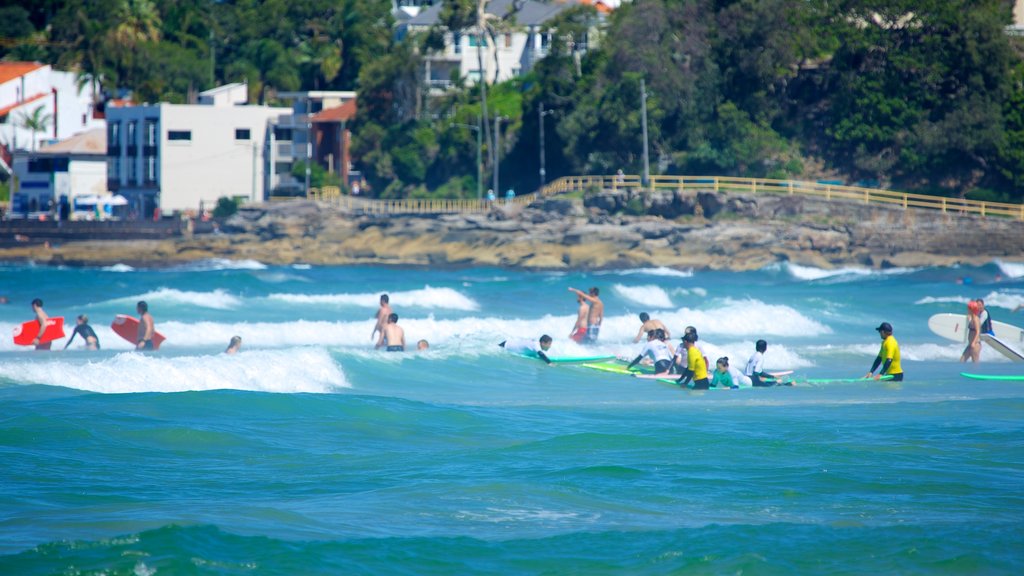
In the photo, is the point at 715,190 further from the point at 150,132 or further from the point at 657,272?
the point at 150,132

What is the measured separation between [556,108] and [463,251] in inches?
418

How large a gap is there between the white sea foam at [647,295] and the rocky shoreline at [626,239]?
1016 centimetres

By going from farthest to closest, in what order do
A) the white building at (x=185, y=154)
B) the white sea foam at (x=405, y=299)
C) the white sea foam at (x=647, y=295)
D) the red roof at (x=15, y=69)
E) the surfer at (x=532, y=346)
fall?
1. the red roof at (x=15, y=69)
2. the white building at (x=185, y=154)
3. the white sea foam at (x=647, y=295)
4. the white sea foam at (x=405, y=299)
5. the surfer at (x=532, y=346)

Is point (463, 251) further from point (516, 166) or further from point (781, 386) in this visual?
point (781, 386)

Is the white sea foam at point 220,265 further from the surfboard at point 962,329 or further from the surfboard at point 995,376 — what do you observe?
the surfboard at point 995,376

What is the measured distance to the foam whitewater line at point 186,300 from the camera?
107ft

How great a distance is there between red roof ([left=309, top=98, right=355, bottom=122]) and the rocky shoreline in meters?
12.4

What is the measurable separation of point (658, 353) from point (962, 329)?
25.1ft

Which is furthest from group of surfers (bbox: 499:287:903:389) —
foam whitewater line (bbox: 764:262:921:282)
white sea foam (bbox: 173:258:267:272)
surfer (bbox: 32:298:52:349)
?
white sea foam (bbox: 173:258:267:272)

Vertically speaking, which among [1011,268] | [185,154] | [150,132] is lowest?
[1011,268]

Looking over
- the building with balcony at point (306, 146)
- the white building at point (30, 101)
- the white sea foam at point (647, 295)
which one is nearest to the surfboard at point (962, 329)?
the white sea foam at point (647, 295)

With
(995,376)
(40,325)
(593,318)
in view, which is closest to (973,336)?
(995,376)

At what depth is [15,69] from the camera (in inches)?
2768

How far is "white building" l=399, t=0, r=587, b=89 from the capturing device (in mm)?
66875
